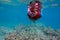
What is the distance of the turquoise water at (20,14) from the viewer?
200 cm

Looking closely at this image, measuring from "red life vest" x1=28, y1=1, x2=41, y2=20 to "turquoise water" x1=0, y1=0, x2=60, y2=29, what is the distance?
40 mm

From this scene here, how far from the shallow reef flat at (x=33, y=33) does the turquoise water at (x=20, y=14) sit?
0.05 m

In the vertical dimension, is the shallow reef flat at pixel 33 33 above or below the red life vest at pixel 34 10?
below

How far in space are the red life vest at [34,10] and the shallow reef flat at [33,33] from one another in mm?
100

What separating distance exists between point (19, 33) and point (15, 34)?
0.15 feet

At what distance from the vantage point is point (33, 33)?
6.54 ft

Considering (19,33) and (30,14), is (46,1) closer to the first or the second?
(30,14)

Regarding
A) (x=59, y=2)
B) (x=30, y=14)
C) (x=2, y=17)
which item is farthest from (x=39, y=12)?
(x=2, y=17)

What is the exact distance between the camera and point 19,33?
201 centimetres

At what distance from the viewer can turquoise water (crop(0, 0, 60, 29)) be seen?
2004 mm

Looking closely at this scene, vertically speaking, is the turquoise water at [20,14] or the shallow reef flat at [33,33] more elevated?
the turquoise water at [20,14]

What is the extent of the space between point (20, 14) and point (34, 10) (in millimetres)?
163

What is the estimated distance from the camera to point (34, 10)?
203 centimetres

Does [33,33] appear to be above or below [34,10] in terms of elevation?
below
